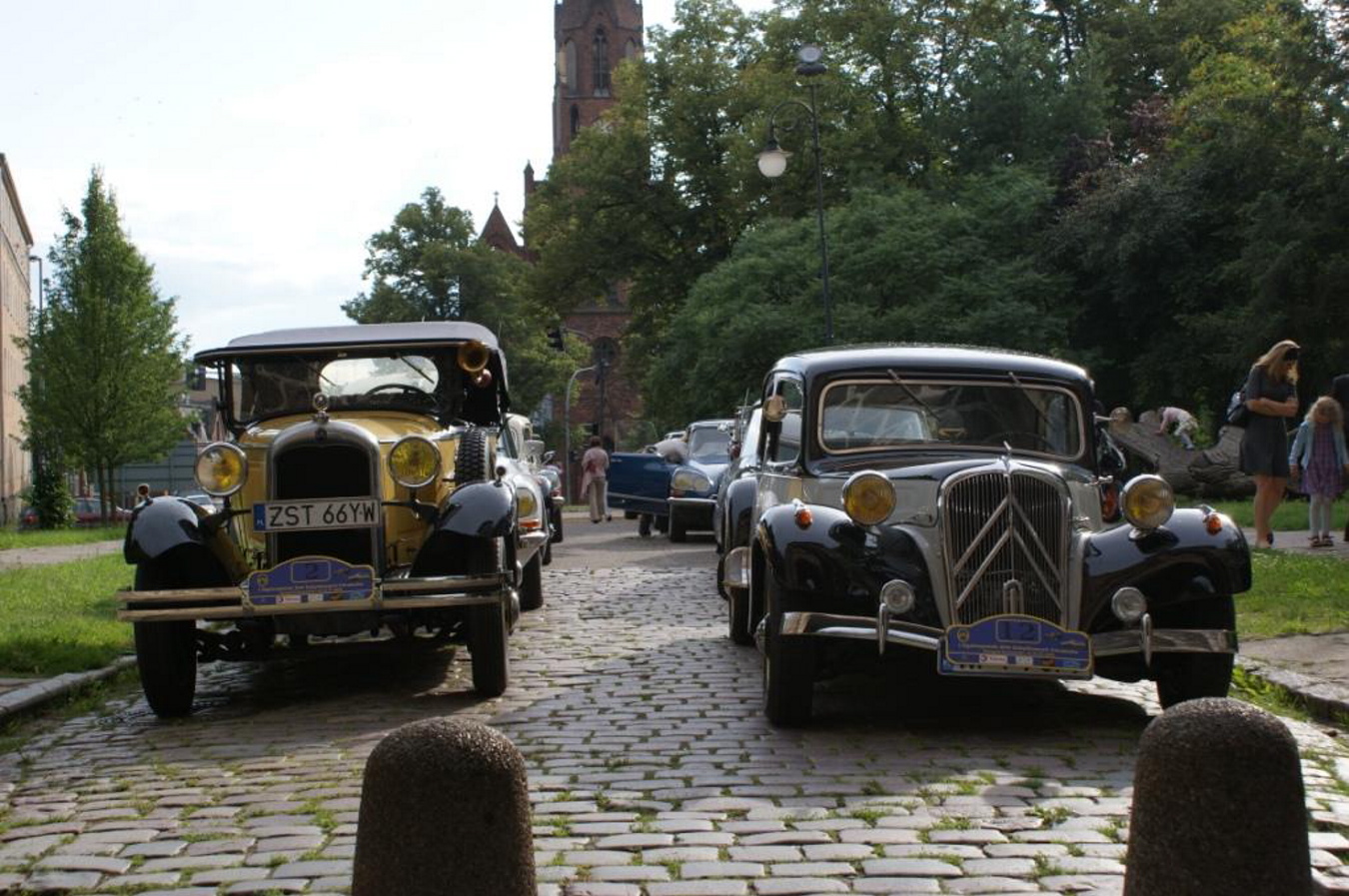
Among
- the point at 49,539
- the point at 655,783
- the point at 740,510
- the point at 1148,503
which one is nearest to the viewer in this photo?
the point at 655,783

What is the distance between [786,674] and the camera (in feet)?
24.8

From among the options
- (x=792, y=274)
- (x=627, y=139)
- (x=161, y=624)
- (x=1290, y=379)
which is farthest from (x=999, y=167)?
(x=161, y=624)

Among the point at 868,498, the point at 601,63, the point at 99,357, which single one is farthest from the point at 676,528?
the point at 601,63

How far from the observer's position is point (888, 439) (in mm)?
8797

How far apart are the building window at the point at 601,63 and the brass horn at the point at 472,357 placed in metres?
90.7

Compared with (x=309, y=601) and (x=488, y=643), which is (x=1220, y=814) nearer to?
(x=488, y=643)

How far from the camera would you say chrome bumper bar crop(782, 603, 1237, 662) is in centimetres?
732

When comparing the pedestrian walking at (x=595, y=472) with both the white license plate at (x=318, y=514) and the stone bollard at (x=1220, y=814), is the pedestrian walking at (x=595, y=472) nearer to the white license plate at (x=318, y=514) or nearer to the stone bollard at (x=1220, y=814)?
the white license plate at (x=318, y=514)

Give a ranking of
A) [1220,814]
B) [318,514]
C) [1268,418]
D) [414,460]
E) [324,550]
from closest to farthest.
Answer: [1220,814]
[318,514]
[324,550]
[414,460]
[1268,418]

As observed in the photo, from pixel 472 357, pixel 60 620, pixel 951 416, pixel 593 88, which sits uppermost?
pixel 593 88

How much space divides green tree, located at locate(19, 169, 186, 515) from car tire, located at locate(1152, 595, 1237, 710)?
136 feet

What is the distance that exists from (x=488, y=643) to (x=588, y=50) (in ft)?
310

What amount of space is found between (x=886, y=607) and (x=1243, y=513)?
15.3 meters

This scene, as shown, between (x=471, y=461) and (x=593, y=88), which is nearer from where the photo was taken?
(x=471, y=461)
